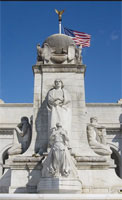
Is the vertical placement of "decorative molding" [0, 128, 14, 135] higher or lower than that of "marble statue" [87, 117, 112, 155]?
higher

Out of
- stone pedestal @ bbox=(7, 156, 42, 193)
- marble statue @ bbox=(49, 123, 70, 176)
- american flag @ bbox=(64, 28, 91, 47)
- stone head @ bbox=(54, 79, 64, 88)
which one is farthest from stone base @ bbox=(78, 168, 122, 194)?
american flag @ bbox=(64, 28, 91, 47)

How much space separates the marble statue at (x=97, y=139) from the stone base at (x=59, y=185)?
8.61 feet

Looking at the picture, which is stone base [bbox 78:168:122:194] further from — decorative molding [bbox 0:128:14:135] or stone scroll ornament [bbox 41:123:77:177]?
decorative molding [bbox 0:128:14:135]

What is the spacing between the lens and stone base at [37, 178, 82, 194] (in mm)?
9039

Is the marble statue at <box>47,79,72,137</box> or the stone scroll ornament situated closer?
the stone scroll ornament

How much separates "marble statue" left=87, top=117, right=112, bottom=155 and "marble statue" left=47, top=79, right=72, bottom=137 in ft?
4.41

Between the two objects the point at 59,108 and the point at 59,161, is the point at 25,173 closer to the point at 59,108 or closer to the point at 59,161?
the point at 59,161

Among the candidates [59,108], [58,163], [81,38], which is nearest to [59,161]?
[58,163]

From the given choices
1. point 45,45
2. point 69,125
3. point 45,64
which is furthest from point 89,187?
point 45,45

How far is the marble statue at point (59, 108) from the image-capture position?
11414 millimetres

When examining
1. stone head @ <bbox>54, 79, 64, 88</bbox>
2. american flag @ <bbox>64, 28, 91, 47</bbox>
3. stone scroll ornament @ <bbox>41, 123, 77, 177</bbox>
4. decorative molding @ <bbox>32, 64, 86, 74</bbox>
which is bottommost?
stone scroll ornament @ <bbox>41, 123, 77, 177</bbox>

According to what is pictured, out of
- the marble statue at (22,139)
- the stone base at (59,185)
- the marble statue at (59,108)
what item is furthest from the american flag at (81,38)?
the stone base at (59,185)

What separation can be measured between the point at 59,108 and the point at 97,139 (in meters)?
2.56

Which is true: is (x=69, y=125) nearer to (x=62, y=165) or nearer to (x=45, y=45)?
(x=62, y=165)
